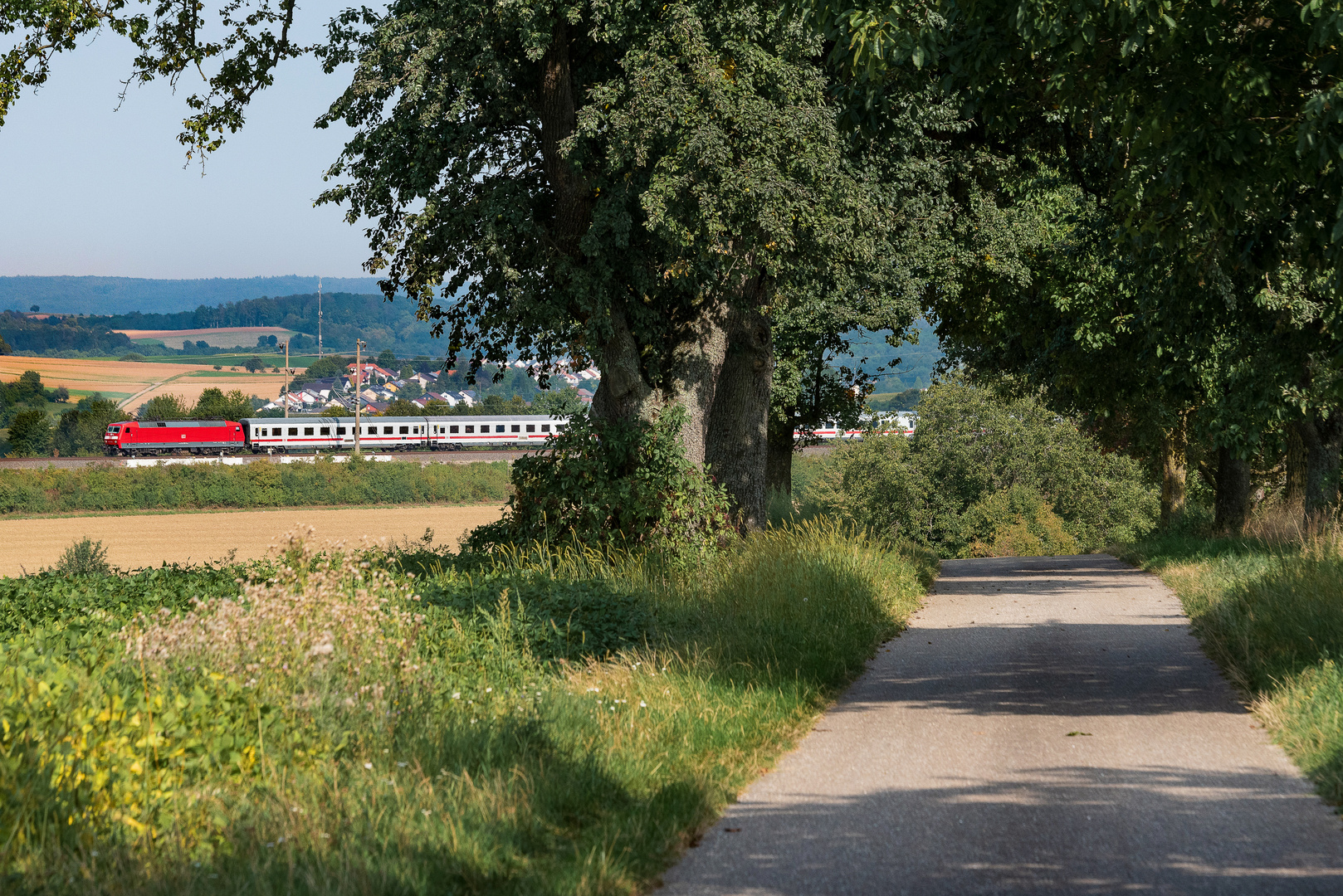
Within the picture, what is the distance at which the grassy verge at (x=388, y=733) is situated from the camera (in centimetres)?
461

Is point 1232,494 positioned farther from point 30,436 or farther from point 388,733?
point 30,436

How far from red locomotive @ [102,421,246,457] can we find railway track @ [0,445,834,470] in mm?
1588

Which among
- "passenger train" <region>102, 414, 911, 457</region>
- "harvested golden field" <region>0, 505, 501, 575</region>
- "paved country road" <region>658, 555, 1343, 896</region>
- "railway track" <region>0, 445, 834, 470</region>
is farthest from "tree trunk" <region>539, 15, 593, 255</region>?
"passenger train" <region>102, 414, 911, 457</region>

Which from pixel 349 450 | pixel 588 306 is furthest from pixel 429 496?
pixel 588 306

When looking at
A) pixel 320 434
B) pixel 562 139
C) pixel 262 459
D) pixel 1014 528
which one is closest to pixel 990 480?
pixel 1014 528

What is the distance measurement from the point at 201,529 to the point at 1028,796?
5472cm

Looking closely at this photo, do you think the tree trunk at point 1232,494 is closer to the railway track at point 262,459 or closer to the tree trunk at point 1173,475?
the tree trunk at point 1173,475

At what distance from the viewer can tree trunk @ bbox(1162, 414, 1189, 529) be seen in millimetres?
31922

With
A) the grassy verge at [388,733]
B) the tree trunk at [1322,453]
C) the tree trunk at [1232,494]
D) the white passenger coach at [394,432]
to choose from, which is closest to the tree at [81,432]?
the white passenger coach at [394,432]

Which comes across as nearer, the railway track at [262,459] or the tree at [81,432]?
the railway track at [262,459]

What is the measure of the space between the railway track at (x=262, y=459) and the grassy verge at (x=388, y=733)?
187 ft

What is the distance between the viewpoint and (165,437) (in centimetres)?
8525

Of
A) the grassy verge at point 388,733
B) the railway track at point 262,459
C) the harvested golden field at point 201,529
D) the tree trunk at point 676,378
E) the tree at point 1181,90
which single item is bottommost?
the harvested golden field at point 201,529

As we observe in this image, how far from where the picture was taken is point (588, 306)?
14422mm
